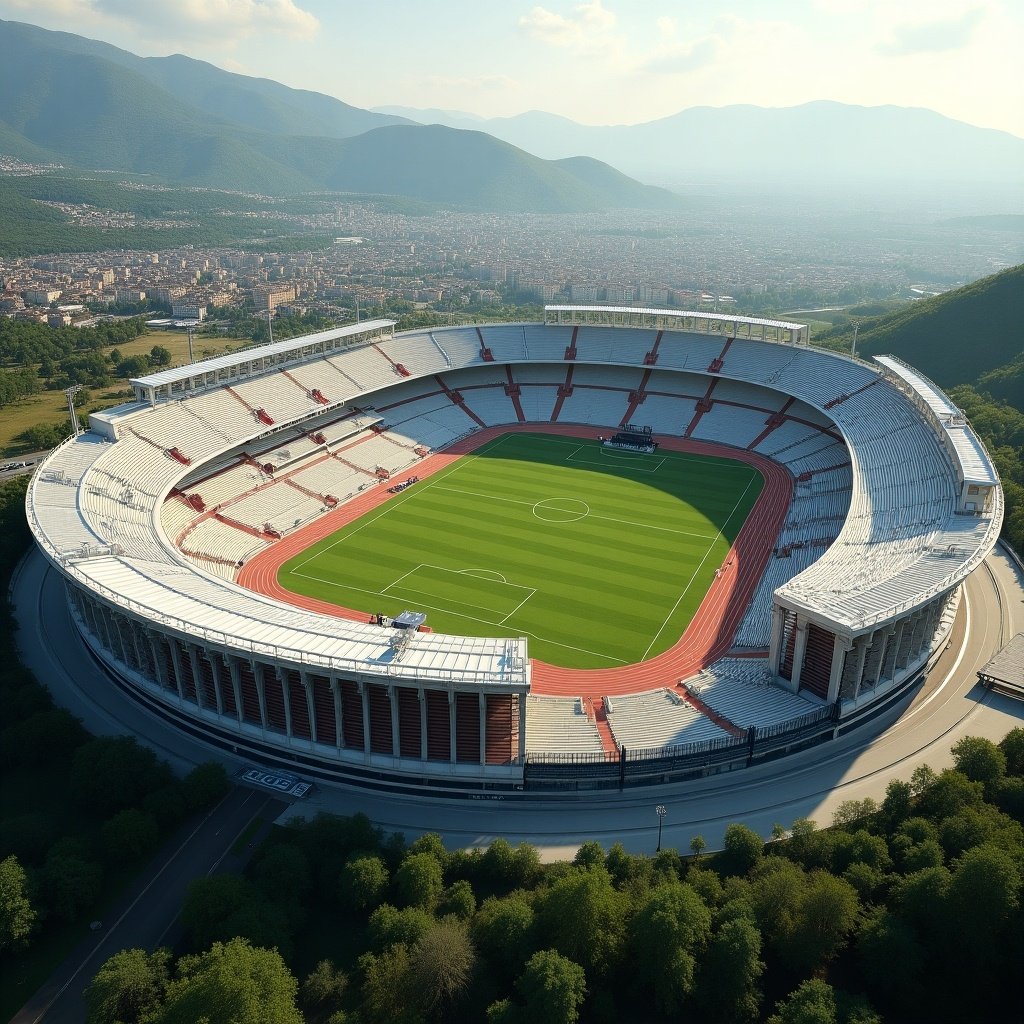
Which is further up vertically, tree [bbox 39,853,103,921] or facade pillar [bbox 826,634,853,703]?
facade pillar [bbox 826,634,853,703]

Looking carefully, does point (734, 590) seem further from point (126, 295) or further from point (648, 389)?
point (126, 295)

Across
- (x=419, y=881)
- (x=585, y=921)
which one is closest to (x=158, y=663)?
(x=419, y=881)

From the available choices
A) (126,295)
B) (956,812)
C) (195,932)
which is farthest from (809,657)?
(126,295)

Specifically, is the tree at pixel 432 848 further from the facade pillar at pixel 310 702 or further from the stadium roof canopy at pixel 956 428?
the stadium roof canopy at pixel 956 428

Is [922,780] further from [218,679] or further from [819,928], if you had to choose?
[218,679]

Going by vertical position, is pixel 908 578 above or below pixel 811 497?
above

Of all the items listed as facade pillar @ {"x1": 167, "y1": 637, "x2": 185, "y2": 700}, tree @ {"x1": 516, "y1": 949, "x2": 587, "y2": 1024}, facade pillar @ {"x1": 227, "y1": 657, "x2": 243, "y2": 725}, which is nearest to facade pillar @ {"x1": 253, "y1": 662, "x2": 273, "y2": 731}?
facade pillar @ {"x1": 227, "y1": 657, "x2": 243, "y2": 725}

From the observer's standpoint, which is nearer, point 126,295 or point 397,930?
point 397,930

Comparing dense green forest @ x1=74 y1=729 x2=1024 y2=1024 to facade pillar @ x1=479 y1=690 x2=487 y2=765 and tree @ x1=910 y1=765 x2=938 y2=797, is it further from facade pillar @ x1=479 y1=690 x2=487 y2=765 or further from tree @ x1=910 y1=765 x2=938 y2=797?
facade pillar @ x1=479 y1=690 x2=487 y2=765
